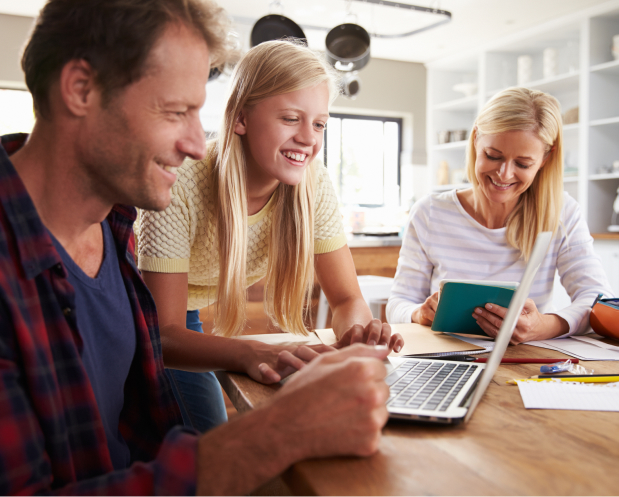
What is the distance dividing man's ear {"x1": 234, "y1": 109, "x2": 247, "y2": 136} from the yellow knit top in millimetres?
114

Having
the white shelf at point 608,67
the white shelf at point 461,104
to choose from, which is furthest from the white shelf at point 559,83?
the white shelf at point 461,104

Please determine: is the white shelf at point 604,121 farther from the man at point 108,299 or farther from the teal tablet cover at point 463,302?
the man at point 108,299

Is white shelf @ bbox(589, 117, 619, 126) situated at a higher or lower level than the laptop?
higher

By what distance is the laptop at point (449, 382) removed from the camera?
0.70m

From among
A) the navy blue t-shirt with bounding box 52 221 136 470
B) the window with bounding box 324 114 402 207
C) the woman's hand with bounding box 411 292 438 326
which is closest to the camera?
the navy blue t-shirt with bounding box 52 221 136 470

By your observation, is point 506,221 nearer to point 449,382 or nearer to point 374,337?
point 374,337

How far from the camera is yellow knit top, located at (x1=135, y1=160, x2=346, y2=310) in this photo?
1.21 metres

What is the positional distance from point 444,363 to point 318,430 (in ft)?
1.45

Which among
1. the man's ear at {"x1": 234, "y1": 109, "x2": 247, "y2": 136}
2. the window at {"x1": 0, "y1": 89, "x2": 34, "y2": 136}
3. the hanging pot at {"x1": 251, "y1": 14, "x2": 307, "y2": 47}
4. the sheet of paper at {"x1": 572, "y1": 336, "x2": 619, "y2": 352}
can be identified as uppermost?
the hanging pot at {"x1": 251, "y1": 14, "x2": 307, "y2": 47}

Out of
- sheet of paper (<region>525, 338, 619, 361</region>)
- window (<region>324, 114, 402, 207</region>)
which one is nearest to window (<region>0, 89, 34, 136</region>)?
window (<region>324, 114, 402, 207</region>)

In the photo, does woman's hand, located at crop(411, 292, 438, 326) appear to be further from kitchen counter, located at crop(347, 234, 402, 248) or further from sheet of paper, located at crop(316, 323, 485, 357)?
kitchen counter, located at crop(347, 234, 402, 248)

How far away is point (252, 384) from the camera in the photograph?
36.1 inches

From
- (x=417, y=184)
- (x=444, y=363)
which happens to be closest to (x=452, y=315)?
(x=444, y=363)

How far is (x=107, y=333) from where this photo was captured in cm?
89
